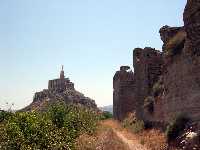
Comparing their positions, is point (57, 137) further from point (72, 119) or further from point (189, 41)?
point (72, 119)

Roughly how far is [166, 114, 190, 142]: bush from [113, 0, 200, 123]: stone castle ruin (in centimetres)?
26

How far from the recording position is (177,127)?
16.4m

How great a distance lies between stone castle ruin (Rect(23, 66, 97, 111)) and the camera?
89.2m

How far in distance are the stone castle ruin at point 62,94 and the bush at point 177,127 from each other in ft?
228

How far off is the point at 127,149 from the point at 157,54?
1509cm

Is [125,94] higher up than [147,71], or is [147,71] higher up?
[147,71]

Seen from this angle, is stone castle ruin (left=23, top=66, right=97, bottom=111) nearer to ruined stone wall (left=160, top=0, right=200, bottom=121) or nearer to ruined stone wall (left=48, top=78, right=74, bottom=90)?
ruined stone wall (left=48, top=78, right=74, bottom=90)

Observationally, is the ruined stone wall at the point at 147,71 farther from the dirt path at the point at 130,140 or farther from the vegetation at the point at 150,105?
the dirt path at the point at 130,140

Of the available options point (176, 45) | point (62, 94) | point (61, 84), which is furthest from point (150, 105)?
point (61, 84)

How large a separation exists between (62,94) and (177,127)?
80386 millimetres

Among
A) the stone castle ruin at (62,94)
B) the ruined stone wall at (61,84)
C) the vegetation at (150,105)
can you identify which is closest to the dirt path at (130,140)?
the vegetation at (150,105)

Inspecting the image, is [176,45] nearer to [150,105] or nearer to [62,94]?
Result: [150,105]

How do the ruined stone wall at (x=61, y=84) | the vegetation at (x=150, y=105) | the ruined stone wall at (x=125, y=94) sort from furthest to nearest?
the ruined stone wall at (x=61, y=84) → the ruined stone wall at (x=125, y=94) → the vegetation at (x=150, y=105)

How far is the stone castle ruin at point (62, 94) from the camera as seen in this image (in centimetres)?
8919
